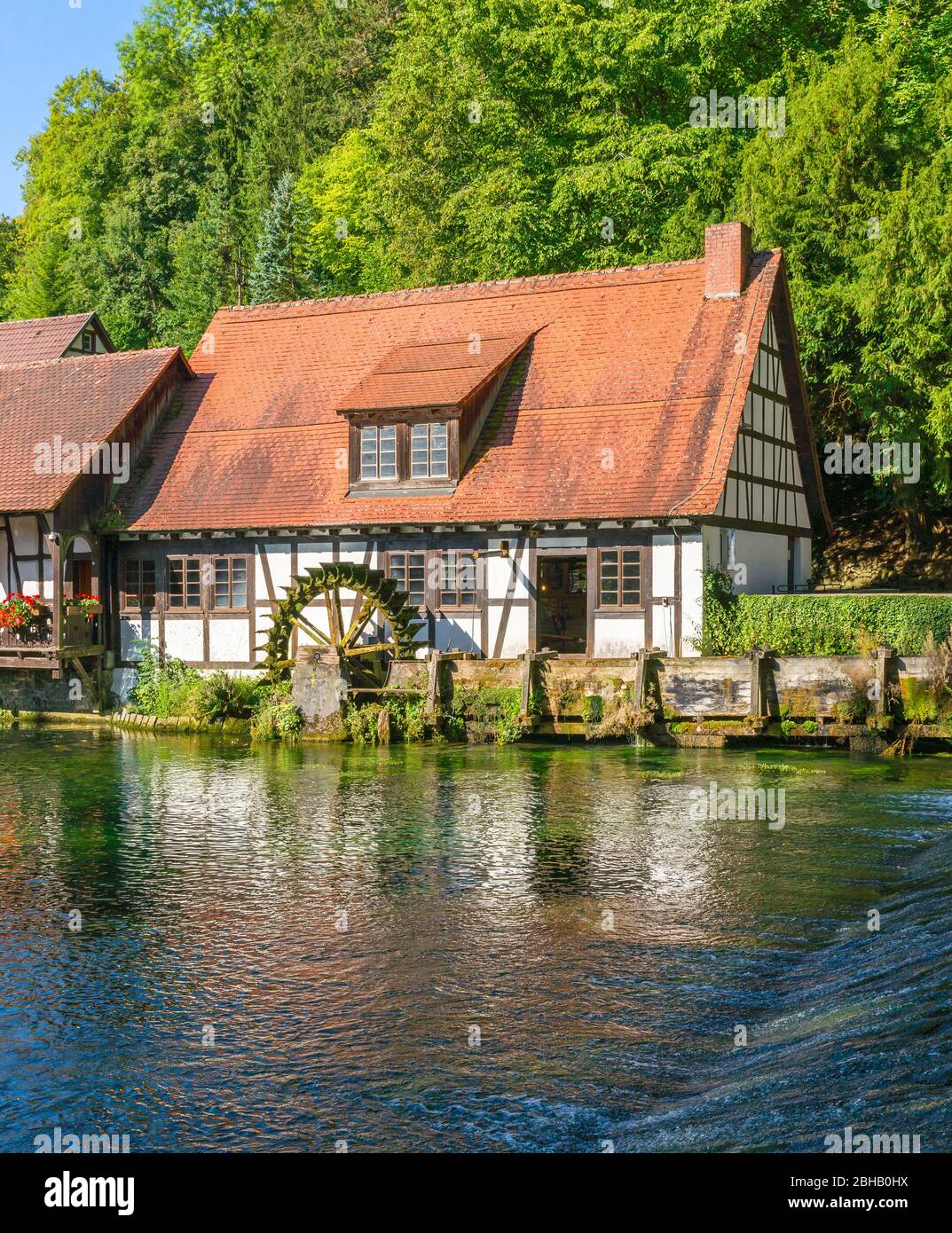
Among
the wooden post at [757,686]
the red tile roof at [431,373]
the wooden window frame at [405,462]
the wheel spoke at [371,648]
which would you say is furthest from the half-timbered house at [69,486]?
the wooden post at [757,686]

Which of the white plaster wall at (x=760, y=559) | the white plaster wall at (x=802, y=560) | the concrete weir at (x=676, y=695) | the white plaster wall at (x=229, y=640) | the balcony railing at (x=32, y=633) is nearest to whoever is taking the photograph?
the concrete weir at (x=676, y=695)

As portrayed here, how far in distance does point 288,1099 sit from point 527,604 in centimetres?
1526

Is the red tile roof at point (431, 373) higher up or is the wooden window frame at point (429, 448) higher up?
the red tile roof at point (431, 373)

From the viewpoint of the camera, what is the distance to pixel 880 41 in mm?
29391

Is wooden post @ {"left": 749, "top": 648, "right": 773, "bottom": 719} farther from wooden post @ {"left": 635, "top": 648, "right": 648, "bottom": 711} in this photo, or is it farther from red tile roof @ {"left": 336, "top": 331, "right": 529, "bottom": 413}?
red tile roof @ {"left": 336, "top": 331, "right": 529, "bottom": 413}

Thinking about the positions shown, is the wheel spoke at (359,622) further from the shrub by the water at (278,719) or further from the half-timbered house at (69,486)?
the half-timbered house at (69,486)

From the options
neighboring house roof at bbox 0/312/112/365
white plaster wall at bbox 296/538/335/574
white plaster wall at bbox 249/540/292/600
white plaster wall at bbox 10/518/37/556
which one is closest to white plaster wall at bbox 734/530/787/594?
white plaster wall at bbox 296/538/335/574

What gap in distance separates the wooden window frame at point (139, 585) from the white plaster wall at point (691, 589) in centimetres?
1000

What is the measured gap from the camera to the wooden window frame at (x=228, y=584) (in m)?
24.2

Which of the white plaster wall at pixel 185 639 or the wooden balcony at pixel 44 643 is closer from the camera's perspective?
the wooden balcony at pixel 44 643

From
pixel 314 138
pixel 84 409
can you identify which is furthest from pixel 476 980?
pixel 314 138

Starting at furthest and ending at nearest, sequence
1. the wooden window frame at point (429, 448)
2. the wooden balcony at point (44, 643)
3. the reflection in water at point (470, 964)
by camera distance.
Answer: the wooden balcony at point (44, 643) < the wooden window frame at point (429, 448) < the reflection in water at point (470, 964)

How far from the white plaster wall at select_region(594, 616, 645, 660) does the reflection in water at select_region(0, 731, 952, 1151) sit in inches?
202
